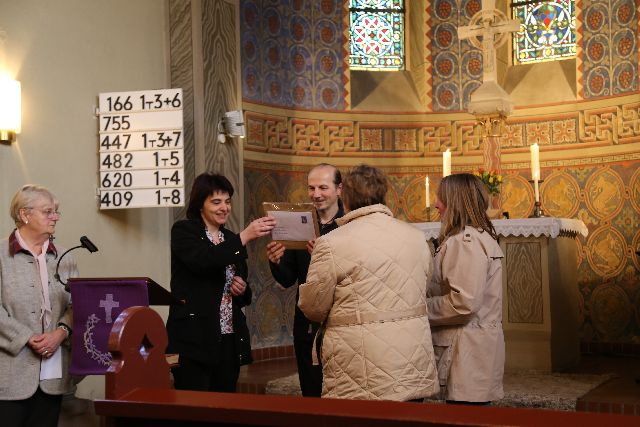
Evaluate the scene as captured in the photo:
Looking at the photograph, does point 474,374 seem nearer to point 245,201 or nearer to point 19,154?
point 19,154

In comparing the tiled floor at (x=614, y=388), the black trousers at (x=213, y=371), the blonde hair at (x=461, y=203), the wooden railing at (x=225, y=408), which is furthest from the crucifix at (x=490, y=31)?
the wooden railing at (x=225, y=408)

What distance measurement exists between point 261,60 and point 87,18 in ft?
12.0

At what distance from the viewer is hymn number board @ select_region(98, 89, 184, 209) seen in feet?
18.8

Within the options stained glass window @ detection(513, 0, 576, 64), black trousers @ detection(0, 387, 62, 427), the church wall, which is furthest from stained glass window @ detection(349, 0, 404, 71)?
black trousers @ detection(0, 387, 62, 427)

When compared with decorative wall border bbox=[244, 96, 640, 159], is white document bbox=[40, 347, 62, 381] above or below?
below

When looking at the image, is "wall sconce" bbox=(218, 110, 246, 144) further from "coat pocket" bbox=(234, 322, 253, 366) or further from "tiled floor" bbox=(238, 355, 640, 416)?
"coat pocket" bbox=(234, 322, 253, 366)

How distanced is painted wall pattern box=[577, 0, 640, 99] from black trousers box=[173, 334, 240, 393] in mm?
6718

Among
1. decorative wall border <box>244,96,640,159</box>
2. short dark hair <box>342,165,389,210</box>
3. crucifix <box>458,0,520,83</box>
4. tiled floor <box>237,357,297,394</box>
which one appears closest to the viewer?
short dark hair <box>342,165,389,210</box>

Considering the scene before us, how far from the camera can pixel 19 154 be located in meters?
5.41

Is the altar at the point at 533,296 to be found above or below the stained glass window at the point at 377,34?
below

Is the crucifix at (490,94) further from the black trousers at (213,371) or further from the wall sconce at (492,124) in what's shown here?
the black trousers at (213,371)

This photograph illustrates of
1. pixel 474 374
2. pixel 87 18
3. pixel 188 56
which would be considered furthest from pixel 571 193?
pixel 474 374

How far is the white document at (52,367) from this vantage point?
390 cm

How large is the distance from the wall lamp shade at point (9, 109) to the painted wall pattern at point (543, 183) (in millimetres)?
3913
